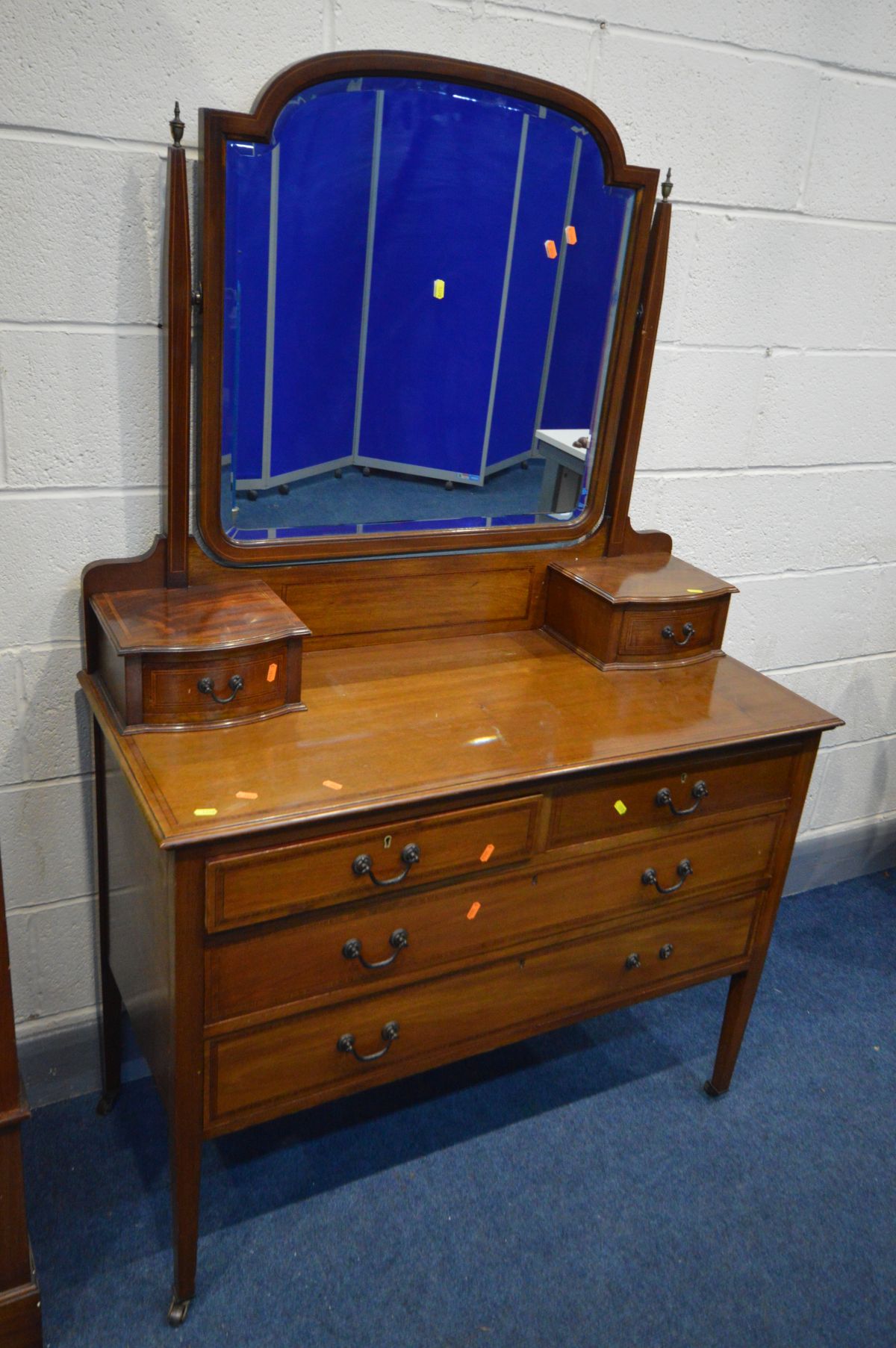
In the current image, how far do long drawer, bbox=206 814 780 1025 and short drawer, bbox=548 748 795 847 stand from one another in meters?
0.04

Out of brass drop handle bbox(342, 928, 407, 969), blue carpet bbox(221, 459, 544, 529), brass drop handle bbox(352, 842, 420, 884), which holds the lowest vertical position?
brass drop handle bbox(342, 928, 407, 969)

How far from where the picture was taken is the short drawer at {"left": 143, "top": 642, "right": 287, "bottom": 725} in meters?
1.51

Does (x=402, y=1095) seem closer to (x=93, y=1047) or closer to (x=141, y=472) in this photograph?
(x=93, y=1047)

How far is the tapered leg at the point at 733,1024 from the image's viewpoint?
2.08 m

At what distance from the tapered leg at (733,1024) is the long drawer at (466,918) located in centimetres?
24

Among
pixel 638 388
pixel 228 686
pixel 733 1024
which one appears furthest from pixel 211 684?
pixel 733 1024

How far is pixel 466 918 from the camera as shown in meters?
1.64

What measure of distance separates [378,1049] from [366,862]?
35cm

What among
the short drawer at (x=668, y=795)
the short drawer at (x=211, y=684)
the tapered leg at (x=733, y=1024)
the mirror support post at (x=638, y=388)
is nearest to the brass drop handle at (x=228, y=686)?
Result: the short drawer at (x=211, y=684)

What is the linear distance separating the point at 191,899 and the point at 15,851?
23.7 inches

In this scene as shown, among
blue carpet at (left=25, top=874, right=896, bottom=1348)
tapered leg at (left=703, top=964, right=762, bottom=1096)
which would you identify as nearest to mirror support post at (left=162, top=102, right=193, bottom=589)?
blue carpet at (left=25, top=874, right=896, bottom=1348)

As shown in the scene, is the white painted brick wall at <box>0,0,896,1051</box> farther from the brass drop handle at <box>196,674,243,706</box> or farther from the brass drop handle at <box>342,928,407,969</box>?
the brass drop handle at <box>342,928,407,969</box>

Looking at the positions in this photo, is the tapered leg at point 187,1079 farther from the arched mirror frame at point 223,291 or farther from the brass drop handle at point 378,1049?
the arched mirror frame at point 223,291

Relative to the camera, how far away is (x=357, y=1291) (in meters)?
1.72
